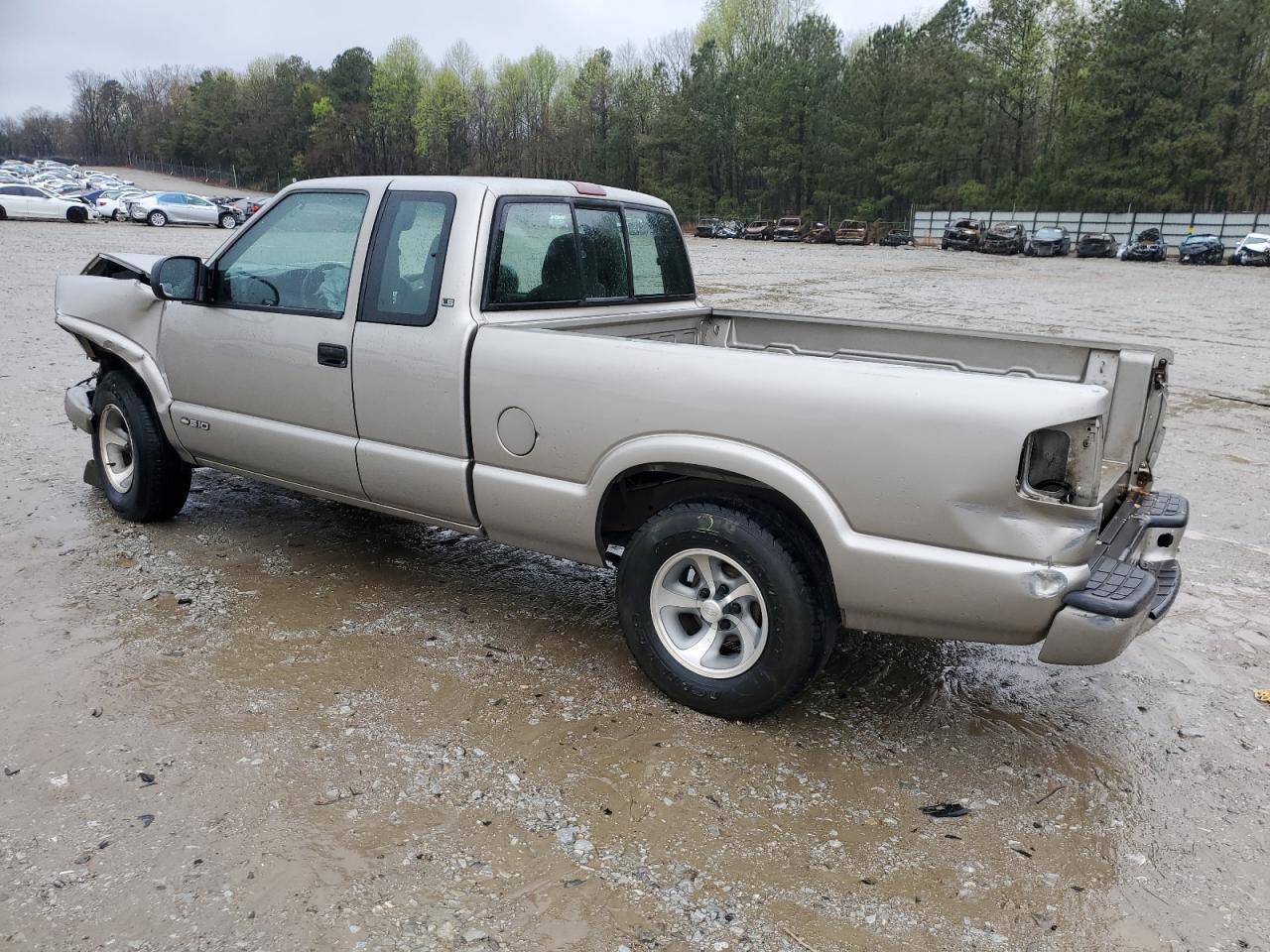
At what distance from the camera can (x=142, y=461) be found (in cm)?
529

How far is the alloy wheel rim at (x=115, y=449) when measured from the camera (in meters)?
5.50

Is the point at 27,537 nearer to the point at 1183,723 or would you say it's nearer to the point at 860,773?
the point at 860,773

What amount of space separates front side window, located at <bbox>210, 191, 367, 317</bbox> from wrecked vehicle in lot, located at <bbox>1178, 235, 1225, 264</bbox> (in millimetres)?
46253

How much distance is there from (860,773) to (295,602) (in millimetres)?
2787

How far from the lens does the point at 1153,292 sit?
2500 cm

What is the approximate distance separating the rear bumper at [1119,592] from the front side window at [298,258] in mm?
3274

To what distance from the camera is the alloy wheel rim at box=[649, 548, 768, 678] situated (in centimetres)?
348

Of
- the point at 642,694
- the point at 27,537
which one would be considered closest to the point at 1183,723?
the point at 642,694

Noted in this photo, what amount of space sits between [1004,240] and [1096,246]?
439 cm

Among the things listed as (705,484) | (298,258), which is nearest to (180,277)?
(298,258)

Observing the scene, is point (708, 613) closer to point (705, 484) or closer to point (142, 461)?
point (705, 484)

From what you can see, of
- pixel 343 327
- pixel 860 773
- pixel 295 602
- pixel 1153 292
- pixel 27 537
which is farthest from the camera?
pixel 1153 292

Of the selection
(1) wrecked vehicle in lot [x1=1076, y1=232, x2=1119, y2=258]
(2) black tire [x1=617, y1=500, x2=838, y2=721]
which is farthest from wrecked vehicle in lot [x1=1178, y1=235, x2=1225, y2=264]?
(2) black tire [x1=617, y1=500, x2=838, y2=721]

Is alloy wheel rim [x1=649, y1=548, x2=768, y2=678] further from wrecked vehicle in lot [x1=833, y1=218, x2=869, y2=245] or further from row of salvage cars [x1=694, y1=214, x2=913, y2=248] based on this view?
wrecked vehicle in lot [x1=833, y1=218, x2=869, y2=245]
